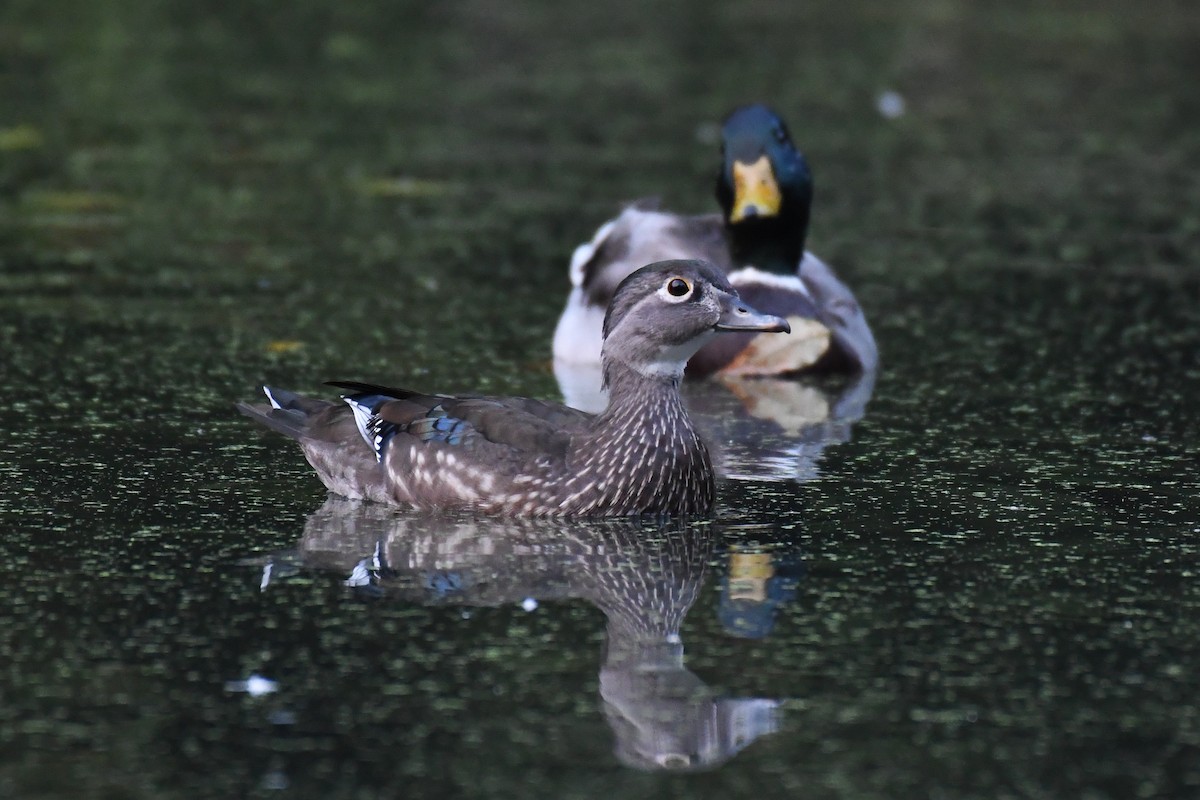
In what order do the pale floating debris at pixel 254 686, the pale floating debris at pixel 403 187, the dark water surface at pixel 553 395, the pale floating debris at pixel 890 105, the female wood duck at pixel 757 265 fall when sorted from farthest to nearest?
1. the pale floating debris at pixel 890 105
2. the pale floating debris at pixel 403 187
3. the female wood duck at pixel 757 265
4. the pale floating debris at pixel 254 686
5. the dark water surface at pixel 553 395

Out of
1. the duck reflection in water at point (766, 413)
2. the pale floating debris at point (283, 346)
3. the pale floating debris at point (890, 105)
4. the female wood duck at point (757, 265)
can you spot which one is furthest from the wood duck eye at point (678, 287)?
the pale floating debris at point (890, 105)

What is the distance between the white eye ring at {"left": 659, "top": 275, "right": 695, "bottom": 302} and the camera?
591 cm

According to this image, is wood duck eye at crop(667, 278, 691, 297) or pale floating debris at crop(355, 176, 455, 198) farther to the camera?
pale floating debris at crop(355, 176, 455, 198)

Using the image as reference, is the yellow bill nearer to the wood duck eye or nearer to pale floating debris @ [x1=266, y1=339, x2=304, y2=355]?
pale floating debris @ [x1=266, y1=339, x2=304, y2=355]

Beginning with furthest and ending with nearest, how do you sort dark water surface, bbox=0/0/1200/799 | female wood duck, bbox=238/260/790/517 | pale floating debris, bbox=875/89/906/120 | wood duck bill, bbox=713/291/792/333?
pale floating debris, bbox=875/89/906/120 → wood duck bill, bbox=713/291/792/333 → female wood duck, bbox=238/260/790/517 → dark water surface, bbox=0/0/1200/799

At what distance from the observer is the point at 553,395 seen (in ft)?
24.6

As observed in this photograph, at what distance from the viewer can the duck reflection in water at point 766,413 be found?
652cm

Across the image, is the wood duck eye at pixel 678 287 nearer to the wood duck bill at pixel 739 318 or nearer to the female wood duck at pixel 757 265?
the wood duck bill at pixel 739 318

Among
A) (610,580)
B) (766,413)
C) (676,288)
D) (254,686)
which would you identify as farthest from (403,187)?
(254,686)

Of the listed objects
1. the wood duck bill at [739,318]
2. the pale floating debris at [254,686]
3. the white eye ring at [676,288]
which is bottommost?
the pale floating debris at [254,686]

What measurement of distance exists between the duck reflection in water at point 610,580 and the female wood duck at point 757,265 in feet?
7.88

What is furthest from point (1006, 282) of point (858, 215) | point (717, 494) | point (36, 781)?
point (36, 781)

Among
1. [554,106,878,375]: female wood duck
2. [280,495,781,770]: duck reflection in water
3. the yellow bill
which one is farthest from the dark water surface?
the yellow bill

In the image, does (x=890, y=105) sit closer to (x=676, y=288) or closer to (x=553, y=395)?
(x=553, y=395)
